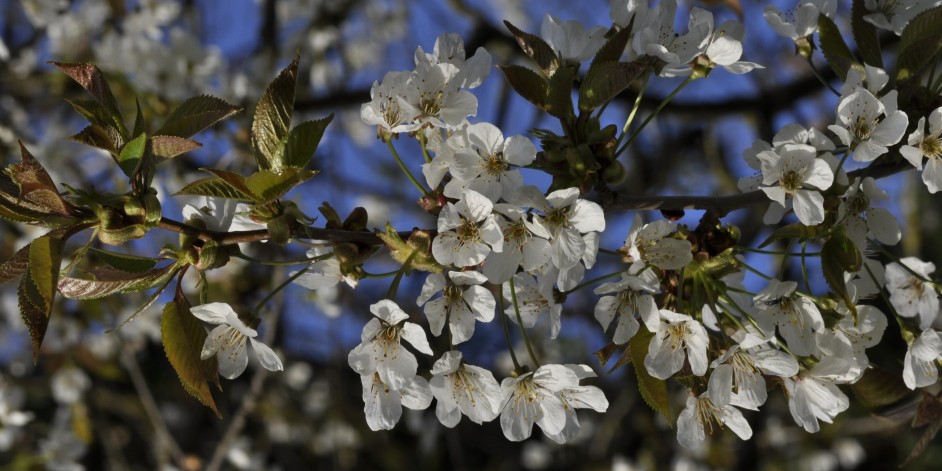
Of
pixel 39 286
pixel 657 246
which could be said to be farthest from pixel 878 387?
pixel 39 286

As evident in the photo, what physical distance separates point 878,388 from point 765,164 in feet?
1.75

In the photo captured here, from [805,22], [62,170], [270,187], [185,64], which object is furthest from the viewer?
[62,170]

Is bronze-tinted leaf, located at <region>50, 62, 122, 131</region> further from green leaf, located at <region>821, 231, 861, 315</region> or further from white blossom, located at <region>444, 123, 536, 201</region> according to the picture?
green leaf, located at <region>821, 231, 861, 315</region>

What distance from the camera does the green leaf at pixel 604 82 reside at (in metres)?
0.95

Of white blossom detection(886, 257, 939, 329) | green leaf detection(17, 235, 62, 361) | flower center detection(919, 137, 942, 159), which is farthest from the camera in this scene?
white blossom detection(886, 257, 939, 329)

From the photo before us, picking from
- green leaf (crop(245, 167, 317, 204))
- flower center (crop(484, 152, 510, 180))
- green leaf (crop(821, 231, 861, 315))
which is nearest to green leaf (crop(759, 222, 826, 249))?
green leaf (crop(821, 231, 861, 315))

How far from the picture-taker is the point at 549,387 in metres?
1.10

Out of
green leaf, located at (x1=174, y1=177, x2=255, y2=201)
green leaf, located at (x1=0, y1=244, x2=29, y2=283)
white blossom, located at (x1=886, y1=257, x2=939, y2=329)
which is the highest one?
green leaf, located at (x1=174, y1=177, x2=255, y2=201)

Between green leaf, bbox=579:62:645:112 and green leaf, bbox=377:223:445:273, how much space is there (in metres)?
0.28

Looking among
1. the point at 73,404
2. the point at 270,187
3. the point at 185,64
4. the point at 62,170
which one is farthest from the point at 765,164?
the point at 73,404

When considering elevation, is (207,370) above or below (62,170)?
above

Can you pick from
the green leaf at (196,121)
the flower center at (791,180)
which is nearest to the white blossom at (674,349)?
the flower center at (791,180)

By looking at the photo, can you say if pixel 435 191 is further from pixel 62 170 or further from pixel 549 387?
pixel 62 170

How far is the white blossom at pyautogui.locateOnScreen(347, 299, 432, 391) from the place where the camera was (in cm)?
103
